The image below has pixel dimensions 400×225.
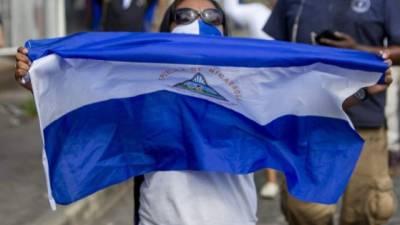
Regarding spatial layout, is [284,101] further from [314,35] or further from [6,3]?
[6,3]

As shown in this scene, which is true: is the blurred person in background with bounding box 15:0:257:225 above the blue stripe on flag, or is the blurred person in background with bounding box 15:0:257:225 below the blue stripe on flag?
below

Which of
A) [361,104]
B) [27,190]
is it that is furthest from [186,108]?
[27,190]

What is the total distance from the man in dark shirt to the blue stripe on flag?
135cm

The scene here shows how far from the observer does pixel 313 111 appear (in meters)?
3.82

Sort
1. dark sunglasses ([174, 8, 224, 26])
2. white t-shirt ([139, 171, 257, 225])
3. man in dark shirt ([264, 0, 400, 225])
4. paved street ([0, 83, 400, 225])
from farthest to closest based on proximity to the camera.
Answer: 1. paved street ([0, 83, 400, 225])
2. man in dark shirt ([264, 0, 400, 225])
3. dark sunglasses ([174, 8, 224, 26])
4. white t-shirt ([139, 171, 257, 225])

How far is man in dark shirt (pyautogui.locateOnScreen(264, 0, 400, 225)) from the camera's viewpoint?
5.17 m

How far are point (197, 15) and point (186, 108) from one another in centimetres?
38

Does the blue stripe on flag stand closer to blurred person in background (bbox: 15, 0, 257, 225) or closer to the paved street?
blurred person in background (bbox: 15, 0, 257, 225)

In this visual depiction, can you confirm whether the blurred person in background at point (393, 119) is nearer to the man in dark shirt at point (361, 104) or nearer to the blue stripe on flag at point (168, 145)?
the man in dark shirt at point (361, 104)

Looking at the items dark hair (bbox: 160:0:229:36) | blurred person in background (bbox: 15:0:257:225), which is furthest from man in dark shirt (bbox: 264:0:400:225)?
blurred person in background (bbox: 15:0:257:225)

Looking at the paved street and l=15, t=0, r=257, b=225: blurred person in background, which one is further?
the paved street

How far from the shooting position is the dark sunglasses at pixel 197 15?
3.90 metres

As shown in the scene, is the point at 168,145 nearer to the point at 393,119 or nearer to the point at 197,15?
the point at 197,15

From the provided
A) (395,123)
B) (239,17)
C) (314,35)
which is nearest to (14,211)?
(314,35)
